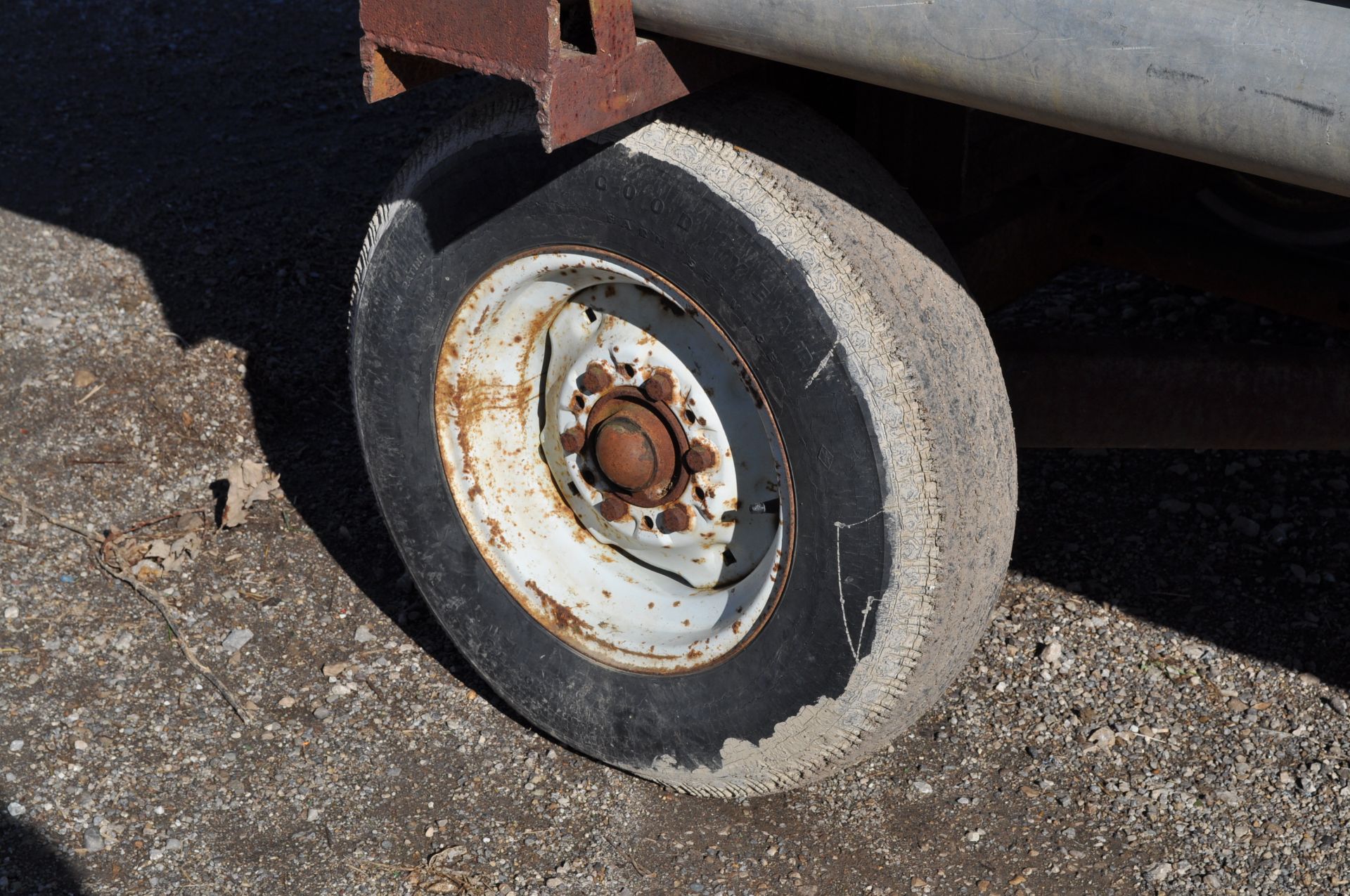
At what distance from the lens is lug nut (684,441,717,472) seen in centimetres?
234

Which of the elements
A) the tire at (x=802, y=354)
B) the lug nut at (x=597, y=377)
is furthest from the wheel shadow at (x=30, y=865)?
the lug nut at (x=597, y=377)

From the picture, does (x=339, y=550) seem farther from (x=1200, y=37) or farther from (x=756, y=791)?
(x=1200, y=37)

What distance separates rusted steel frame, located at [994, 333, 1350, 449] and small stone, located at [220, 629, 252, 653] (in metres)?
1.85

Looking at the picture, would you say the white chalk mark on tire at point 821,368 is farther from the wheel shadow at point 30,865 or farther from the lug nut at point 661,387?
the wheel shadow at point 30,865

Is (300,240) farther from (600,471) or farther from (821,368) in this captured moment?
(821,368)

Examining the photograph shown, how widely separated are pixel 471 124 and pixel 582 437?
24.9 inches

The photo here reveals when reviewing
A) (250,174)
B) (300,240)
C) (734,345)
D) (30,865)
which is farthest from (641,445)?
(250,174)

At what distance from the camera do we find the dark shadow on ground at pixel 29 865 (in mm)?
2416

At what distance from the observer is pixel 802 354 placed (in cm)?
201

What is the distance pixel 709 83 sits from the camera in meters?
2.02

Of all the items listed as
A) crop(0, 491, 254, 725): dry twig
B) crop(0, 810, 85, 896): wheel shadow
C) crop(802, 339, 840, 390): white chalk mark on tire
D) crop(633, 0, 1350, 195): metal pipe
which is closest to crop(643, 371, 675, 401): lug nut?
crop(802, 339, 840, 390): white chalk mark on tire

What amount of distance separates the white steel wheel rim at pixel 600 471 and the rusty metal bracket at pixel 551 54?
13.7 inches

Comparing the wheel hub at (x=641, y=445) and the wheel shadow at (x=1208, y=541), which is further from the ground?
the wheel hub at (x=641, y=445)

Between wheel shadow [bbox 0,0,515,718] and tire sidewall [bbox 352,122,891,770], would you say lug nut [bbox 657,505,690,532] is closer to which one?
tire sidewall [bbox 352,122,891,770]
